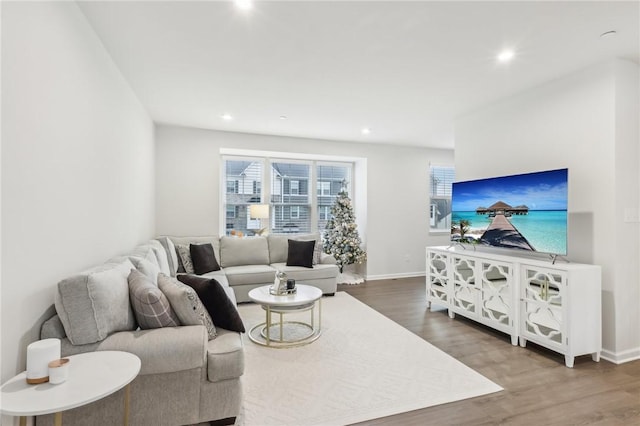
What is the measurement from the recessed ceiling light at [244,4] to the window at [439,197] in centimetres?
567

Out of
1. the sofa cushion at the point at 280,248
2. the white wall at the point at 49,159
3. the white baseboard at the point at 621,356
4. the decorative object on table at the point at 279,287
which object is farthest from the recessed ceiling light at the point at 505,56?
the sofa cushion at the point at 280,248

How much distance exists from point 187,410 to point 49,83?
201 centimetres

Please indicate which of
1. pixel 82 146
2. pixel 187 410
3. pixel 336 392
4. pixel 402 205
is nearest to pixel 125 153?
pixel 82 146

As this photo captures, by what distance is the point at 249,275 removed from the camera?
4801 mm

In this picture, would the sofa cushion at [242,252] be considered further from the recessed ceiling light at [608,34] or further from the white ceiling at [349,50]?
the recessed ceiling light at [608,34]

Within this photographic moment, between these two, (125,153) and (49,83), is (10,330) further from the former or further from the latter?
(125,153)

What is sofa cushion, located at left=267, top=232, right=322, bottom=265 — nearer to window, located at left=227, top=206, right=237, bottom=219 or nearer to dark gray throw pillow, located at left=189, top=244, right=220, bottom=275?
window, located at left=227, top=206, right=237, bottom=219

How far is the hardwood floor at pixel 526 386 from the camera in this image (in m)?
2.13

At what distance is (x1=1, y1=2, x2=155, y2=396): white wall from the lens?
1.50 metres

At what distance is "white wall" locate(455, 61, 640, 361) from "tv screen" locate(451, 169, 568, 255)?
32 centimetres

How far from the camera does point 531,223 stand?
3.31 metres

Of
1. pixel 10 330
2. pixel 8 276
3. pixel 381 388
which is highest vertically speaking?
pixel 8 276

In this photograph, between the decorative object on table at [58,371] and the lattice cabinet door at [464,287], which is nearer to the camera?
the decorative object on table at [58,371]

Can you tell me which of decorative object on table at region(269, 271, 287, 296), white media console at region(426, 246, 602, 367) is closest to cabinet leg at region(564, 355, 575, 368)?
white media console at region(426, 246, 602, 367)
